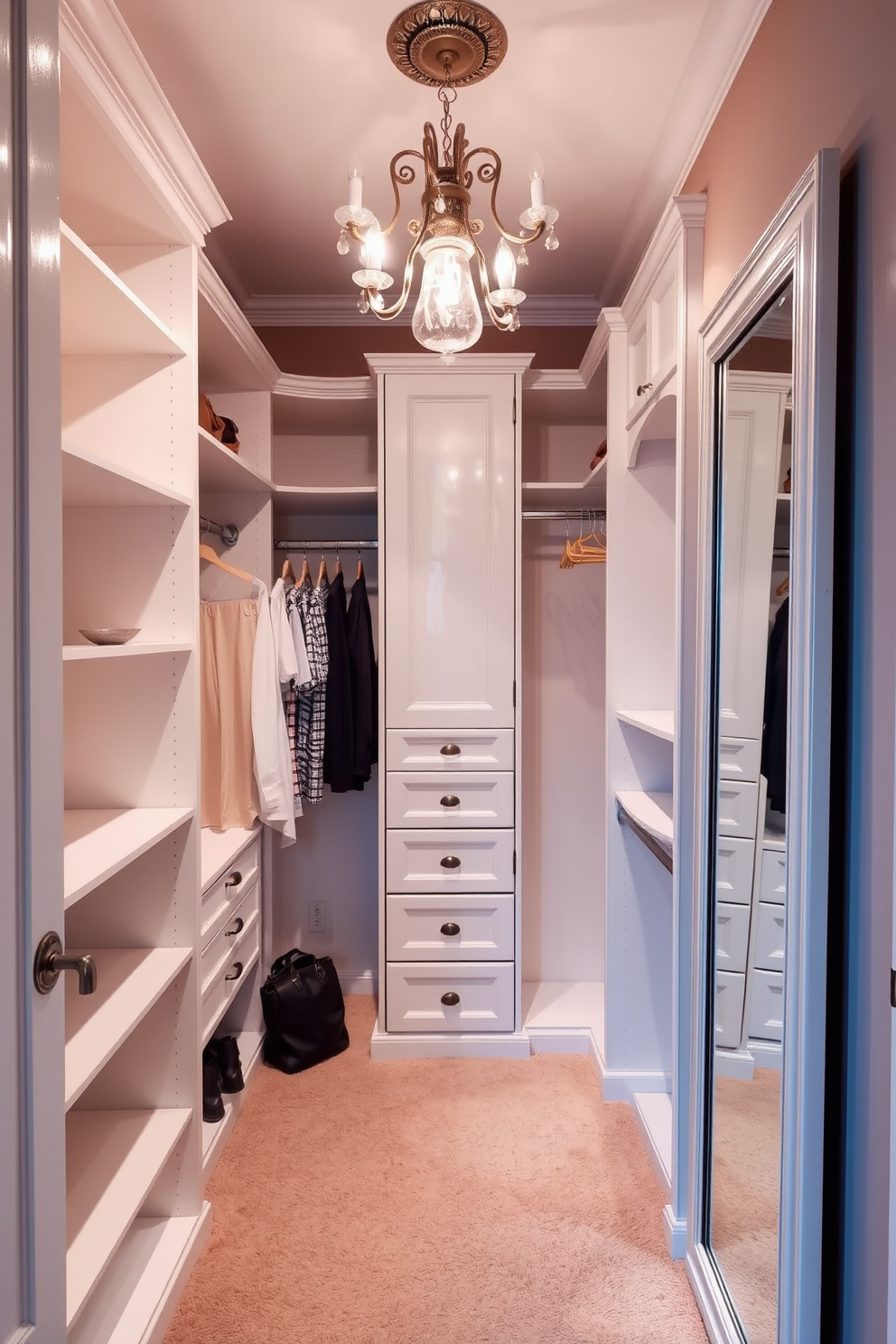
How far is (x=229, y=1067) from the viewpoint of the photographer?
236 cm

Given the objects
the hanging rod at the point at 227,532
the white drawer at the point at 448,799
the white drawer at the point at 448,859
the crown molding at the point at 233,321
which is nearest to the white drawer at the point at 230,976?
the white drawer at the point at 448,859

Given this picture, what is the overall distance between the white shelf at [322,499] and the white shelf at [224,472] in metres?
0.10

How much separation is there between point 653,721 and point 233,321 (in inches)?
65.9

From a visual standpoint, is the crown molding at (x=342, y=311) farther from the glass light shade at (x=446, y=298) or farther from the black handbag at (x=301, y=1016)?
the black handbag at (x=301, y=1016)

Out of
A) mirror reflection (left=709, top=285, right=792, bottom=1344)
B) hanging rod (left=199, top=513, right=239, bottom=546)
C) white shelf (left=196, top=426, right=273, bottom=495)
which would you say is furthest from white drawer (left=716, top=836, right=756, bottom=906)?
hanging rod (left=199, top=513, right=239, bottom=546)

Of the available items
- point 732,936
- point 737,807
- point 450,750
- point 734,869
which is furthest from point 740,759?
point 450,750

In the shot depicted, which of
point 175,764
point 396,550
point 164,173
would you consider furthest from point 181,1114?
point 164,173

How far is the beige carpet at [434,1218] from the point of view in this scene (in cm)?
167

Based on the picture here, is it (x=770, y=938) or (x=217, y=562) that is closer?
(x=770, y=938)

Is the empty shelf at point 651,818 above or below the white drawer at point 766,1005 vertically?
above

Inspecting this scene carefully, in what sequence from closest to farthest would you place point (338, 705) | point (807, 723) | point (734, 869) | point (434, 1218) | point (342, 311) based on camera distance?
1. point (807, 723)
2. point (734, 869)
3. point (434, 1218)
4. point (338, 705)
5. point (342, 311)

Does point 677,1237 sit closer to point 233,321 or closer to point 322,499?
point 322,499

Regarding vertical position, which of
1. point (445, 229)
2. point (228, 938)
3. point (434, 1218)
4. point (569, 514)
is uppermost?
point (445, 229)

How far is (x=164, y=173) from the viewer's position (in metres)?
1.62
